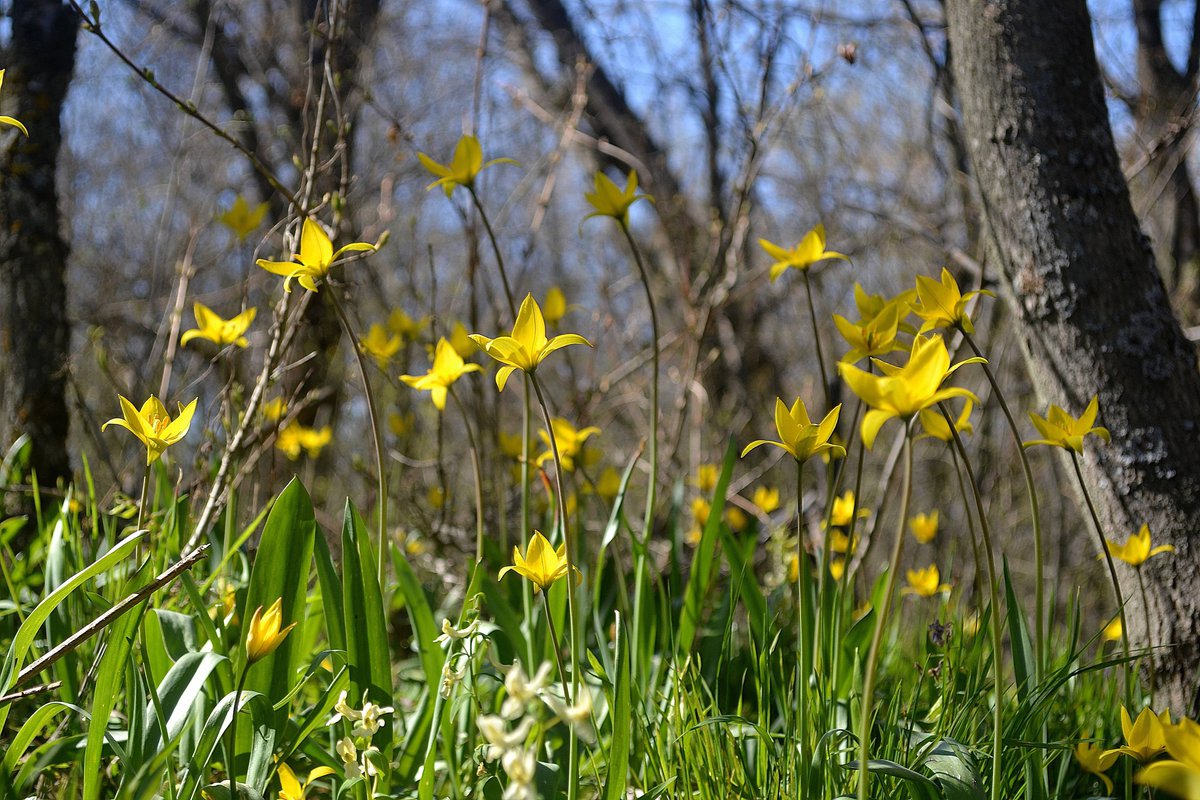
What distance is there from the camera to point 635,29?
4.67 metres

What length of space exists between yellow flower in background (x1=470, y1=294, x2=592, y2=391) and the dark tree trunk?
1627mm

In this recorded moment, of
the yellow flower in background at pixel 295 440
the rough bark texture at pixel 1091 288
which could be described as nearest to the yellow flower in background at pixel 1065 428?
the rough bark texture at pixel 1091 288

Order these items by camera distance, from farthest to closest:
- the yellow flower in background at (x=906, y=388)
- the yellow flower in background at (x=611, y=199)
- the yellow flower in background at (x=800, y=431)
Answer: the yellow flower in background at (x=611, y=199) < the yellow flower in background at (x=800, y=431) < the yellow flower in background at (x=906, y=388)

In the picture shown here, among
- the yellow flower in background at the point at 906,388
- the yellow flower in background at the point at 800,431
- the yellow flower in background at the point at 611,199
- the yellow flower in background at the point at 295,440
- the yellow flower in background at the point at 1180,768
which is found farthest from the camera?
the yellow flower in background at the point at 295,440

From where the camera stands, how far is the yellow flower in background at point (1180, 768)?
2.37ft

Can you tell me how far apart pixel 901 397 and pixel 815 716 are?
0.70 meters

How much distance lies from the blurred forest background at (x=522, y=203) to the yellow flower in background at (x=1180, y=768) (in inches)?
59.5

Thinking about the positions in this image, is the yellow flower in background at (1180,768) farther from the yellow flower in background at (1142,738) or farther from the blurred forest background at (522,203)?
the blurred forest background at (522,203)

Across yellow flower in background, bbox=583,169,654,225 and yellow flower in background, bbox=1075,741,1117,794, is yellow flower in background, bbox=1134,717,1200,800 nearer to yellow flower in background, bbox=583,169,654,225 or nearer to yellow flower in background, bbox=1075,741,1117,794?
yellow flower in background, bbox=1075,741,1117,794

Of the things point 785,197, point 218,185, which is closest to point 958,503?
point 785,197

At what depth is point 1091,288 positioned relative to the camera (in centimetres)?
179

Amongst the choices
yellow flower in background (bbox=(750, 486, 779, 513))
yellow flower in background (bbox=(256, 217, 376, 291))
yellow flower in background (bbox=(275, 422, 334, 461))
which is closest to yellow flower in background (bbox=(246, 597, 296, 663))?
yellow flower in background (bbox=(256, 217, 376, 291))

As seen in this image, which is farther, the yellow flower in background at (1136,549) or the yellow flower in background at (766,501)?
the yellow flower in background at (766,501)

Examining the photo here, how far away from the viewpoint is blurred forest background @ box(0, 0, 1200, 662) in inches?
116
